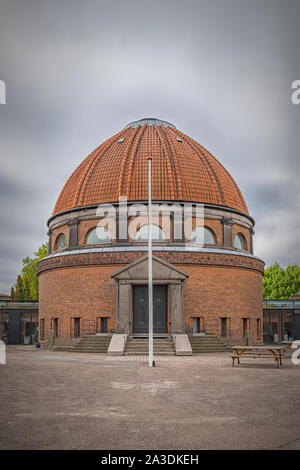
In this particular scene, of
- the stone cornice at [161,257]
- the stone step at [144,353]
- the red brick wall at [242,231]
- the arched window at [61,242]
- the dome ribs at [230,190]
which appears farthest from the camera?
the arched window at [61,242]

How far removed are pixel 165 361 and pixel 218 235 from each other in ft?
44.7

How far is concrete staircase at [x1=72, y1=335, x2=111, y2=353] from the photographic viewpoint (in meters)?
Result: 24.7

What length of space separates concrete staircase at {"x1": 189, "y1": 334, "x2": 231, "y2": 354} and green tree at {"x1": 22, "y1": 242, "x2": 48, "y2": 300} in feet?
117

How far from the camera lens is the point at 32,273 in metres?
61.7

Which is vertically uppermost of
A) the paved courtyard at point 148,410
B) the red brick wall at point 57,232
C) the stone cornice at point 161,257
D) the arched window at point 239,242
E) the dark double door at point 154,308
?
the red brick wall at point 57,232

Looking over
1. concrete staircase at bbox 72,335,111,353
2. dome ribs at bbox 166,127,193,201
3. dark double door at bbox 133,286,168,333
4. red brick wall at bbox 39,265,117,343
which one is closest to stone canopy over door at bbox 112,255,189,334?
dark double door at bbox 133,286,168,333

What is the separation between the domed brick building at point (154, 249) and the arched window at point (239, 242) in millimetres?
76

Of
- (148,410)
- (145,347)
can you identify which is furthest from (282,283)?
(148,410)

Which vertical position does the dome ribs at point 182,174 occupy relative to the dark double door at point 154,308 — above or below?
above

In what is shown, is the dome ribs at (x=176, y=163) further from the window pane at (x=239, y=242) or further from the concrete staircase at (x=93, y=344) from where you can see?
the concrete staircase at (x=93, y=344)

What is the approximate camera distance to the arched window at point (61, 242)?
33.1 metres

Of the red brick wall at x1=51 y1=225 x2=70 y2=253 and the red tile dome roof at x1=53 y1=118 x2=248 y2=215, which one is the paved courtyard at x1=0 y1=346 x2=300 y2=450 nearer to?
the red tile dome roof at x1=53 y1=118 x2=248 y2=215

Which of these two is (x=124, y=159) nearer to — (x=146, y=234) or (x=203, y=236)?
(x=146, y=234)

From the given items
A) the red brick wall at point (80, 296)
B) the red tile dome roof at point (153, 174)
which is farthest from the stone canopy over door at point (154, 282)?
the red tile dome roof at point (153, 174)
